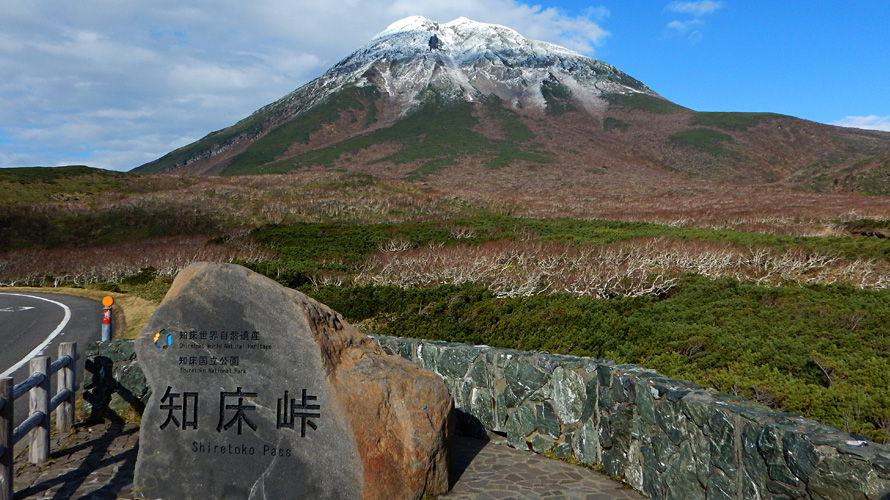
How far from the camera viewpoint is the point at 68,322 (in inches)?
650

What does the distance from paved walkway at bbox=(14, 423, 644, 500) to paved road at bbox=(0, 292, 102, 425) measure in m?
1.86

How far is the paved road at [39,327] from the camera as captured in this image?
11.1 meters

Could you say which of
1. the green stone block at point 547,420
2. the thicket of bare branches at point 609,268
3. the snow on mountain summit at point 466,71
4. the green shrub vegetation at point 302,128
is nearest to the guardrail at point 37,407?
the green stone block at point 547,420

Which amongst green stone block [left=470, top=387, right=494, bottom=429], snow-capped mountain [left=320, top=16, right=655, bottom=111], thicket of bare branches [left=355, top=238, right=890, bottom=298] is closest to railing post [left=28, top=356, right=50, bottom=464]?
green stone block [left=470, top=387, right=494, bottom=429]

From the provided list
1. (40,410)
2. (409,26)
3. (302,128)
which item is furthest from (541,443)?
(409,26)

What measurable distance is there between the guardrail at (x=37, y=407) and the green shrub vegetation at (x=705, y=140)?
110853mm

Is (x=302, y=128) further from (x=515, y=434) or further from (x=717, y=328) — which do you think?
(x=515, y=434)

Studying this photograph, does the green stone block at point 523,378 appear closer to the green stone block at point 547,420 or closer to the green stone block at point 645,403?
the green stone block at point 547,420

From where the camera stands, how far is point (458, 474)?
6332 millimetres

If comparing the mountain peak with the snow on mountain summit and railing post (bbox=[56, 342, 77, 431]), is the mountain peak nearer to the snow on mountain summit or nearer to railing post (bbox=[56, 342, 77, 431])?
the snow on mountain summit

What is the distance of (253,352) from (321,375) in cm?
69

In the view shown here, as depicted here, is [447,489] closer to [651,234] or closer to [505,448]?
[505,448]

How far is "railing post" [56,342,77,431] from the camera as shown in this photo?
24.5 ft

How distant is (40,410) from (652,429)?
6504 millimetres
